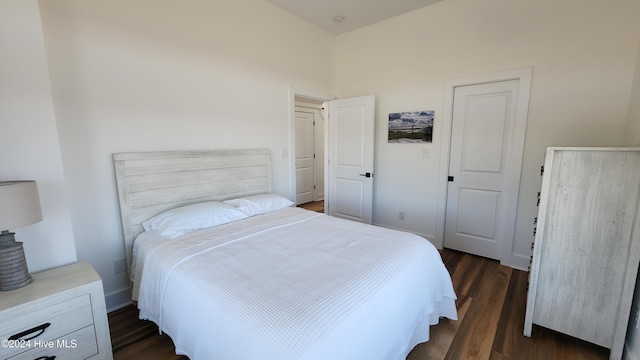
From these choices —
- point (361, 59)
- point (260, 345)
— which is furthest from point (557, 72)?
point (260, 345)

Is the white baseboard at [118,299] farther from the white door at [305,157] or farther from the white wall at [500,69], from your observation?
the white door at [305,157]

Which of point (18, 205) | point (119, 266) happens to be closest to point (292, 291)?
point (18, 205)

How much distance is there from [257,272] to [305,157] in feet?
13.5

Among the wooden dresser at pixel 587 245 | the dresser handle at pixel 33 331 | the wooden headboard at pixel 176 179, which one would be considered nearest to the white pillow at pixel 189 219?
the wooden headboard at pixel 176 179

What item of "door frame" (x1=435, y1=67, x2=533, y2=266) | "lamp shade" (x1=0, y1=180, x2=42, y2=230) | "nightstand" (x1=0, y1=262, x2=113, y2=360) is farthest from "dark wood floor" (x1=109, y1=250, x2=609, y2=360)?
"lamp shade" (x1=0, y1=180, x2=42, y2=230)

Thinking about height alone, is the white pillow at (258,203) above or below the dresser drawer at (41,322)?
above

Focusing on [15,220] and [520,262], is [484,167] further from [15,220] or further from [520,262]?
[15,220]

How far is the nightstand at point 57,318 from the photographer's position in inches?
48.9

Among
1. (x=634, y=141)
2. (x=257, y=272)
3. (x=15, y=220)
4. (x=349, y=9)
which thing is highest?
(x=349, y=9)

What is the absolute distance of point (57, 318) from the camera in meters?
1.36

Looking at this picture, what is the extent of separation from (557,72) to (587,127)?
0.56 meters

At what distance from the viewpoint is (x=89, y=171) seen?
1.95 metres

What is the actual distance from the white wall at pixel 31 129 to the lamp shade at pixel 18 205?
30 cm

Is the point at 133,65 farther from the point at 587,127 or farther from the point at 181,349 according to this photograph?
the point at 587,127
